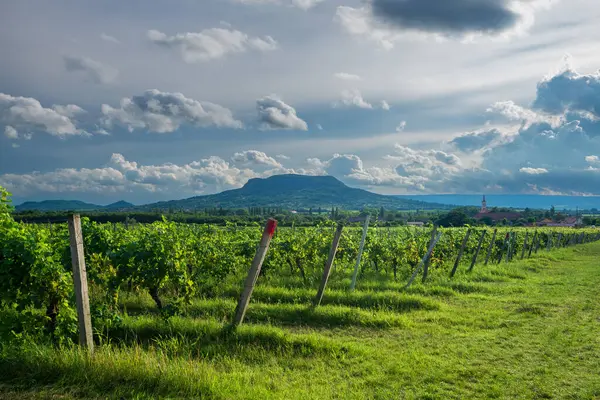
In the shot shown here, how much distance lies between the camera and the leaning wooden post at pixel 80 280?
5.32m

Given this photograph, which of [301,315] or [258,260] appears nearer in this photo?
[258,260]

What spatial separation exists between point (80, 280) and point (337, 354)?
3.75m

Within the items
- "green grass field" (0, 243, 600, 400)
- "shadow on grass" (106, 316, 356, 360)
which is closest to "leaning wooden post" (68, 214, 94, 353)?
"green grass field" (0, 243, 600, 400)

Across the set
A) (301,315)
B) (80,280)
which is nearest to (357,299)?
(301,315)

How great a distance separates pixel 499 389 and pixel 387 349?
185cm

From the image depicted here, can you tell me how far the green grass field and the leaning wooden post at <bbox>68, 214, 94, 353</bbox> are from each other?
246mm

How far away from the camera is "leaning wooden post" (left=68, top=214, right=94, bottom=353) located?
17.5ft

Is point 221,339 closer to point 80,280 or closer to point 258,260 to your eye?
point 258,260

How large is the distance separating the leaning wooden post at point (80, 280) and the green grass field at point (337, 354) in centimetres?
25

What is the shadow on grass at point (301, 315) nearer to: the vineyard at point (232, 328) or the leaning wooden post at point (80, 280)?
the vineyard at point (232, 328)

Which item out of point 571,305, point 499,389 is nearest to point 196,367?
point 499,389

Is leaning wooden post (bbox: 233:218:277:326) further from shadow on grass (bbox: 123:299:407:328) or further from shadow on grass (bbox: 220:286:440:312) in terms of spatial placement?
shadow on grass (bbox: 220:286:440:312)

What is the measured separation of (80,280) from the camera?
536cm

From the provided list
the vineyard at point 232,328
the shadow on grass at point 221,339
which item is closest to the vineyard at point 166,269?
the vineyard at point 232,328
